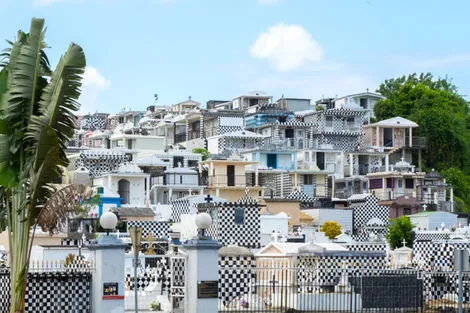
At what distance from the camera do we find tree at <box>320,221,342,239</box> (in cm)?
5815

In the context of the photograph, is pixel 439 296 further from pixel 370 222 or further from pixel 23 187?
pixel 370 222

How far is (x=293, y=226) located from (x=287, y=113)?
32.9 m

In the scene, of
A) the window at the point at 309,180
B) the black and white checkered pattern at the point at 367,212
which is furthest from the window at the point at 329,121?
the black and white checkered pattern at the point at 367,212

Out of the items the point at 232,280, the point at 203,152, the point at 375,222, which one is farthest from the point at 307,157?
the point at 232,280

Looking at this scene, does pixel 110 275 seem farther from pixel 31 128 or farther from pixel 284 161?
pixel 284 161

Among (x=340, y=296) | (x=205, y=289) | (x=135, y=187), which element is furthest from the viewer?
(x=135, y=187)

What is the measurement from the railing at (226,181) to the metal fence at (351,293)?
36.9 meters

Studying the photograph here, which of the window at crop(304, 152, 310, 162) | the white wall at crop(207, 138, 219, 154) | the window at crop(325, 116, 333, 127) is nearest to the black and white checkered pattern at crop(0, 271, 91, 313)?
the window at crop(304, 152, 310, 162)

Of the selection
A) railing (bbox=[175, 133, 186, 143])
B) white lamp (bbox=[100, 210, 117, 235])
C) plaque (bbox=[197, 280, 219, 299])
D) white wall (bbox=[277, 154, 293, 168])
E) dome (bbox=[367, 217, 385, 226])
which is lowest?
plaque (bbox=[197, 280, 219, 299])

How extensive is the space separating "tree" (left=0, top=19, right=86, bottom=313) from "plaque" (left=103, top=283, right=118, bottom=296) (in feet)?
6.47

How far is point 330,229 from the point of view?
2347 inches

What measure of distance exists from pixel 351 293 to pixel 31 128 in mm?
10109

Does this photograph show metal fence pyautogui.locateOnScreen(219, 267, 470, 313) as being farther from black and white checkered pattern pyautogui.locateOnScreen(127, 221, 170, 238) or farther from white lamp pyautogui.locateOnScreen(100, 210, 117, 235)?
black and white checkered pattern pyautogui.locateOnScreen(127, 221, 170, 238)

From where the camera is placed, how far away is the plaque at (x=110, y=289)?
24.7 meters
